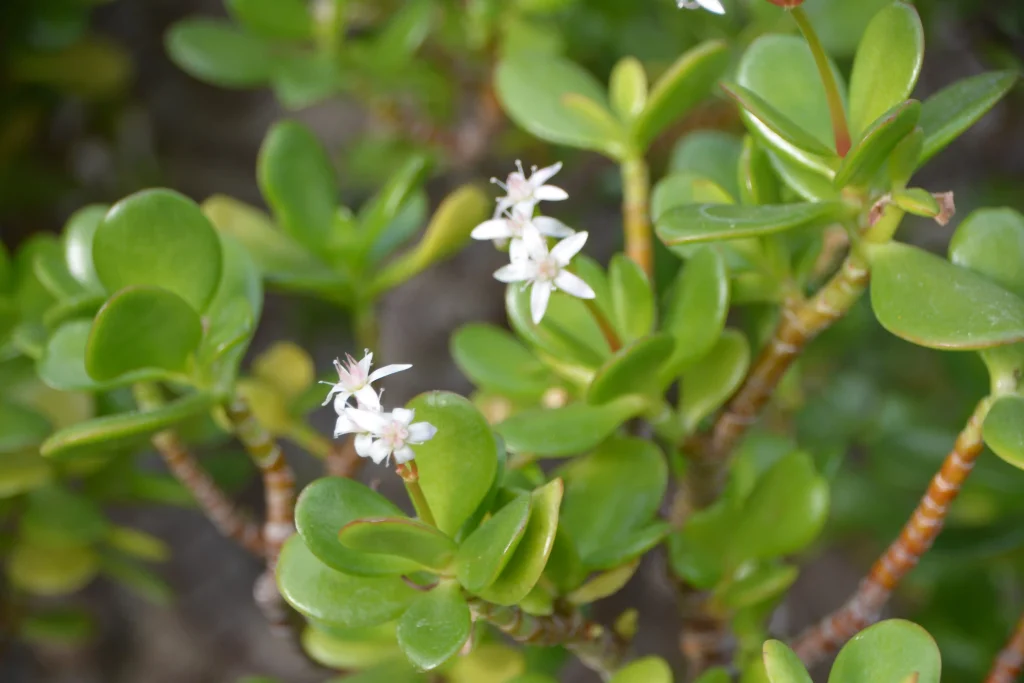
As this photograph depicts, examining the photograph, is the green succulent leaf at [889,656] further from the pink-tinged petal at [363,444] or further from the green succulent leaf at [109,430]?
the green succulent leaf at [109,430]

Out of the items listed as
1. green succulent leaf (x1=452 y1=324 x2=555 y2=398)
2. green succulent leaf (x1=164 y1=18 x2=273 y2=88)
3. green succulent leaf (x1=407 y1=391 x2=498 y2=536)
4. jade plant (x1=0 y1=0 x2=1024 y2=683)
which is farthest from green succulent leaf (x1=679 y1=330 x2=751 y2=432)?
green succulent leaf (x1=164 y1=18 x2=273 y2=88)

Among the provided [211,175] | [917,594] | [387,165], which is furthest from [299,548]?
[211,175]

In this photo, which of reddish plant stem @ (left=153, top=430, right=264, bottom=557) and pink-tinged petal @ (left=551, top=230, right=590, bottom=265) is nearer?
pink-tinged petal @ (left=551, top=230, right=590, bottom=265)

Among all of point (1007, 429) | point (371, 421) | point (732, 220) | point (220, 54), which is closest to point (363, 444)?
point (371, 421)

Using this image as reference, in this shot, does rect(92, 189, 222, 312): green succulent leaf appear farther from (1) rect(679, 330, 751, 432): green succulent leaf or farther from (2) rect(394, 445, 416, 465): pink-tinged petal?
(1) rect(679, 330, 751, 432): green succulent leaf

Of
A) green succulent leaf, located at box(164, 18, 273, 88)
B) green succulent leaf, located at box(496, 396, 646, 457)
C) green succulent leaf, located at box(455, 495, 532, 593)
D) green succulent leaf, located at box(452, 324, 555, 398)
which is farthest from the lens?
green succulent leaf, located at box(164, 18, 273, 88)

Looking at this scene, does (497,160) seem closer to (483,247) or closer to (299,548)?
(483,247)

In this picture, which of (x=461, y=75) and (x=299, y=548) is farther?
(x=461, y=75)
